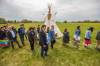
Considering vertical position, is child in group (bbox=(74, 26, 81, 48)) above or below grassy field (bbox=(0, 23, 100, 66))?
above

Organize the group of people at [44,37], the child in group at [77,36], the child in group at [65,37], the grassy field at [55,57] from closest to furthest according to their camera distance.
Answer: the group of people at [44,37] < the grassy field at [55,57] < the child in group at [77,36] < the child in group at [65,37]

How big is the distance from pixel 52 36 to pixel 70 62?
345 centimetres

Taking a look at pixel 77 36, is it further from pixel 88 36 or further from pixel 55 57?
pixel 55 57

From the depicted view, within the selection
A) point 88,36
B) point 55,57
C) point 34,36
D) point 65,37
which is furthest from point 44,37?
point 65,37

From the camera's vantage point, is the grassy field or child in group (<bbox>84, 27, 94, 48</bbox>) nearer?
the grassy field

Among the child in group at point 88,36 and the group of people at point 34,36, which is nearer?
the group of people at point 34,36

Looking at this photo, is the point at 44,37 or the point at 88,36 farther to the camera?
the point at 88,36

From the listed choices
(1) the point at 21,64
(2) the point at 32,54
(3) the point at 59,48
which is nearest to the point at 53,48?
(3) the point at 59,48

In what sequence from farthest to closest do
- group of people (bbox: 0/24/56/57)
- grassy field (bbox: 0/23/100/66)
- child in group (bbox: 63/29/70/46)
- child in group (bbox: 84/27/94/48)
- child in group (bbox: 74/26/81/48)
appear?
1. child in group (bbox: 63/29/70/46)
2. child in group (bbox: 74/26/81/48)
3. child in group (bbox: 84/27/94/48)
4. grassy field (bbox: 0/23/100/66)
5. group of people (bbox: 0/24/56/57)

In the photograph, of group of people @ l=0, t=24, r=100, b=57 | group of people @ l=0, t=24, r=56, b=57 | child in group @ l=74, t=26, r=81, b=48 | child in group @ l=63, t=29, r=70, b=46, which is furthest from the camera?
child in group @ l=63, t=29, r=70, b=46

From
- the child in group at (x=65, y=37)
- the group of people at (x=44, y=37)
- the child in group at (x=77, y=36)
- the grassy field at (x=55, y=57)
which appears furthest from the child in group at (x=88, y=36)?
the child in group at (x=65, y=37)

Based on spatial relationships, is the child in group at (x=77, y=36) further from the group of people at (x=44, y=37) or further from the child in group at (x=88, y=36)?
the child in group at (x=88, y=36)

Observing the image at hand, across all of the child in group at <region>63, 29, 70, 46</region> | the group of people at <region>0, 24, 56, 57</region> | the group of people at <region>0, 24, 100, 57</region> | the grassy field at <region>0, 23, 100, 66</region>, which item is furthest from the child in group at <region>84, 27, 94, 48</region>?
the group of people at <region>0, 24, 56, 57</region>

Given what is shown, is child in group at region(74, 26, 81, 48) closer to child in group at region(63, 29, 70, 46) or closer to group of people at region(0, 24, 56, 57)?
child in group at region(63, 29, 70, 46)
